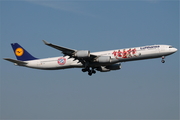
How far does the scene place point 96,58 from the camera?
52.3 m

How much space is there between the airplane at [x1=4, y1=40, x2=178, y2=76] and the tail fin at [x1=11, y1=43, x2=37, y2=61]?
6.22 feet

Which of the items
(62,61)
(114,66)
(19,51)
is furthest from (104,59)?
(19,51)

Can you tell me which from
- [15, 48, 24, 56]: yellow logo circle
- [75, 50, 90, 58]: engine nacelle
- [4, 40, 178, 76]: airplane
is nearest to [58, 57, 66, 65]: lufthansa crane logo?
[4, 40, 178, 76]: airplane

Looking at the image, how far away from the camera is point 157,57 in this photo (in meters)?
51.7

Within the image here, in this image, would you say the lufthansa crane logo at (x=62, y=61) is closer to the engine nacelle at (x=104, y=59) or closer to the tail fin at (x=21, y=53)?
the tail fin at (x=21, y=53)

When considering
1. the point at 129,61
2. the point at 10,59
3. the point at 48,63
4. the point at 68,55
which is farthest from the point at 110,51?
the point at 10,59

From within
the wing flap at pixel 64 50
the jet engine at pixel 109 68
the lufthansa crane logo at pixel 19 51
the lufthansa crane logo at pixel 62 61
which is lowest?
the jet engine at pixel 109 68

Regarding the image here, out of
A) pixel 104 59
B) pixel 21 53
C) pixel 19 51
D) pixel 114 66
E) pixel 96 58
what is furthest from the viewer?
pixel 19 51

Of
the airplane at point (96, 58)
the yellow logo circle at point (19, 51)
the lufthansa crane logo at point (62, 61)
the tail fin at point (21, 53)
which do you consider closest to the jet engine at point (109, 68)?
the airplane at point (96, 58)

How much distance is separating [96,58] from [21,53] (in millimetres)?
15568

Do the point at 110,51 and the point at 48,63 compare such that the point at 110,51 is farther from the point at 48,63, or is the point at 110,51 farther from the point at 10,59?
the point at 10,59

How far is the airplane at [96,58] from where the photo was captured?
2003 inches

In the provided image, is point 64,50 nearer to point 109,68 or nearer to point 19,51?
point 109,68

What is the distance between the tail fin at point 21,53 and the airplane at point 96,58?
1.90 meters
